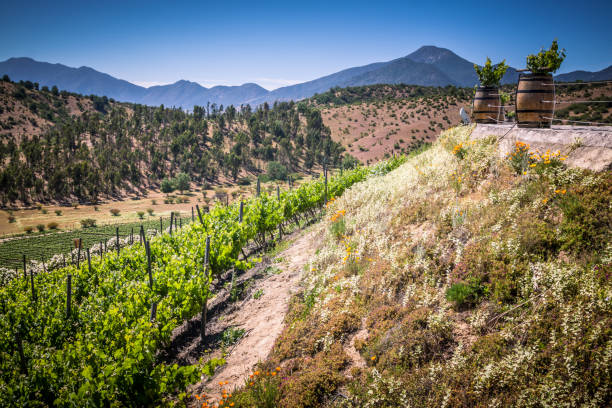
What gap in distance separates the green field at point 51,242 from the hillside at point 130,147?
20.6m

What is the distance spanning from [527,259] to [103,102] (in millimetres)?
127806

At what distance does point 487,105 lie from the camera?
9648mm

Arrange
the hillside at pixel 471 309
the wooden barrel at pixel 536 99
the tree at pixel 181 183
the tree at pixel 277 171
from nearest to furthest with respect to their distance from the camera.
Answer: the hillside at pixel 471 309 < the wooden barrel at pixel 536 99 < the tree at pixel 181 183 < the tree at pixel 277 171

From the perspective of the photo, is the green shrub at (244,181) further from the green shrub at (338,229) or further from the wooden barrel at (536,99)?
the wooden barrel at (536,99)

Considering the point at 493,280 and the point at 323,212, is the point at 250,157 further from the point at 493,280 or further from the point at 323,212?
the point at 493,280

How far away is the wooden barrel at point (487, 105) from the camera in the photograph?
9.62 metres

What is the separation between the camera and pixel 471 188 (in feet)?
22.4

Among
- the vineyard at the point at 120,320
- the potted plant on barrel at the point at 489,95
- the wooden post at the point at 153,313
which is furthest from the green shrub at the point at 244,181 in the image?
the wooden post at the point at 153,313

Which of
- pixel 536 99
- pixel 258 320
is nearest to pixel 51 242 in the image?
pixel 258 320

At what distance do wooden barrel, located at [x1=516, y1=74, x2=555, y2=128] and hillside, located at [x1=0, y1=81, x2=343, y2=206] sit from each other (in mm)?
60871

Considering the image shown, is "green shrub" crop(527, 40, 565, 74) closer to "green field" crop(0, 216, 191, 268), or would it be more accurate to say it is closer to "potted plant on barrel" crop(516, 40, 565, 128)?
"potted plant on barrel" crop(516, 40, 565, 128)

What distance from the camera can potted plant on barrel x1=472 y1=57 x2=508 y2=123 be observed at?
9531mm

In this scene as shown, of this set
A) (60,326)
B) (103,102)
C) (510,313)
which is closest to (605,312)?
A: (510,313)

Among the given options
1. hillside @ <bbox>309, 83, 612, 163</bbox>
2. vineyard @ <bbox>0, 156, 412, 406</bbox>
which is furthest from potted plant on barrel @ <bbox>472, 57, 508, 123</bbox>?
hillside @ <bbox>309, 83, 612, 163</bbox>
